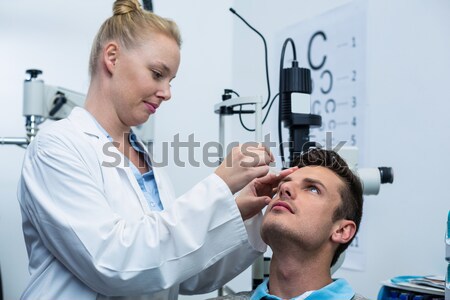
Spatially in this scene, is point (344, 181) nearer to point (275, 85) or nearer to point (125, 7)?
point (125, 7)

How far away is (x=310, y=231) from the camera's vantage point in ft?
3.79

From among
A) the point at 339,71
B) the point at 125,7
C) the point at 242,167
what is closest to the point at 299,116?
the point at 242,167

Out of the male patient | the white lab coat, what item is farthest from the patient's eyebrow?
the white lab coat

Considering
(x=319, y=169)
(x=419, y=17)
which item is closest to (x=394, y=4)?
(x=419, y=17)

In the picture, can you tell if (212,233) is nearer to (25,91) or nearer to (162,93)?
(162,93)

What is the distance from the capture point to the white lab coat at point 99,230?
3.16 feet

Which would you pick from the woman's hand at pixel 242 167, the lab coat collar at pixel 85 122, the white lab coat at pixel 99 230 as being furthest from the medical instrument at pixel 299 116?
the lab coat collar at pixel 85 122

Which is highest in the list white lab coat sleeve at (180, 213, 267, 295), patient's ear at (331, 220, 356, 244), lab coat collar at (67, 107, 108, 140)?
lab coat collar at (67, 107, 108, 140)

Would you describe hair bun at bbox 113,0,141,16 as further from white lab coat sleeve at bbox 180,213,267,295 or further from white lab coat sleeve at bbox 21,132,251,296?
white lab coat sleeve at bbox 180,213,267,295

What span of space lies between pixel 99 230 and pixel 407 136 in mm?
1201

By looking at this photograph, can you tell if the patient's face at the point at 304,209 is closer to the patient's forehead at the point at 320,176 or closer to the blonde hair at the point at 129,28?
the patient's forehead at the point at 320,176

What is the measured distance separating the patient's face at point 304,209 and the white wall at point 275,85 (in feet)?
1.91

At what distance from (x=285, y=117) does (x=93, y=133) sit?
1.66 feet

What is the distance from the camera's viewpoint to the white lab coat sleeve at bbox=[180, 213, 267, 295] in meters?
1.29
